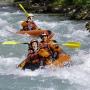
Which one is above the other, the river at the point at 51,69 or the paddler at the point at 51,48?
the paddler at the point at 51,48

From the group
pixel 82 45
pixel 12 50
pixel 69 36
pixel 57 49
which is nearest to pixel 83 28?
pixel 69 36

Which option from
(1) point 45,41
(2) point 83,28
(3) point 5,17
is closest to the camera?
(1) point 45,41

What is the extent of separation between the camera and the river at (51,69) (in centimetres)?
1364

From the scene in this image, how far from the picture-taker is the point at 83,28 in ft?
72.1

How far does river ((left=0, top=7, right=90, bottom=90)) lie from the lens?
13.6 m

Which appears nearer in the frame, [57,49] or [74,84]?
[74,84]

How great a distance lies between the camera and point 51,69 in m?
14.8

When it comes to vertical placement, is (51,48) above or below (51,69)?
above

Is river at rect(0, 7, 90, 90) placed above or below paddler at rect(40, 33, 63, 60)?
below

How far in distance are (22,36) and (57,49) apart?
19.3 ft

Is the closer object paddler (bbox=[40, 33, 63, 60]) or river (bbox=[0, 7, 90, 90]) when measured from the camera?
river (bbox=[0, 7, 90, 90])

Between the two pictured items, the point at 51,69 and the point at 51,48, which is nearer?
the point at 51,69

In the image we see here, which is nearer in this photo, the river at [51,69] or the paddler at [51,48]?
the river at [51,69]

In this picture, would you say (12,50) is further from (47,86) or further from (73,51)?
(47,86)
